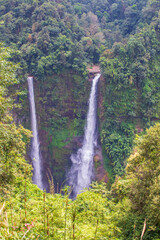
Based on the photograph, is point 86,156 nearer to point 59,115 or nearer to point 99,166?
point 99,166

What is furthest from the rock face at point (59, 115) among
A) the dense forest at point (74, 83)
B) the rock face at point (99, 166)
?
the rock face at point (99, 166)

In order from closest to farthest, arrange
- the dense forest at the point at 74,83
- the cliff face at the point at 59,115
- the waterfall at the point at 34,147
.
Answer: the dense forest at the point at 74,83, the waterfall at the point at 34,147, the cliff face at the point at 59,115

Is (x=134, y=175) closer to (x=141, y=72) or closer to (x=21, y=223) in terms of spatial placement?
(x=21, y=223)

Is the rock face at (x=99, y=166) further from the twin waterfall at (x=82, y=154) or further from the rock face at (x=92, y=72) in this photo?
the rock face at (x=92, y=72)

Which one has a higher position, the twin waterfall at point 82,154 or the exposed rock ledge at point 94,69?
the exposed rock ledge at point 94,69

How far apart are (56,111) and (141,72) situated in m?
7.56

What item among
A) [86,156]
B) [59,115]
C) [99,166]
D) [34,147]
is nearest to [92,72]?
[59,115]

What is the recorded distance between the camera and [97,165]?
16.4m

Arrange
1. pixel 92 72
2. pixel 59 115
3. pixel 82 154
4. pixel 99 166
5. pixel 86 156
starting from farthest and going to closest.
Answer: pixel 92 72 → pixel 59 115 → pixel 82 154 → pixel 86 156 → pixel 99 166

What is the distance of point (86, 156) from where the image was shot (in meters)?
16.8

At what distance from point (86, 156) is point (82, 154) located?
0.39 m

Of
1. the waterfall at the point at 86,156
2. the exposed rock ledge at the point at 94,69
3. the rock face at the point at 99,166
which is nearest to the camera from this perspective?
the rock face at the point at 99,166

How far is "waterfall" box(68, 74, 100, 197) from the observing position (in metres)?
16.6

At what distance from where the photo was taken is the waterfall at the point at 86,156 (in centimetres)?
1658
